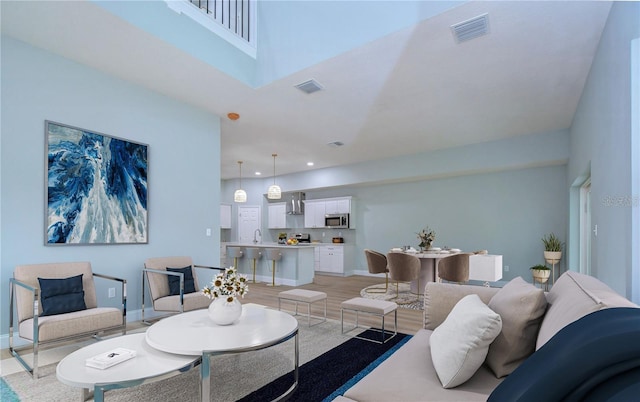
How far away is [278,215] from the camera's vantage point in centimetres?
1079

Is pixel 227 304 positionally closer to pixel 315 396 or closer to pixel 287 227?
Answer: pixel 315 396

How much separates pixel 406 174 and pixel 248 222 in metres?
5.79

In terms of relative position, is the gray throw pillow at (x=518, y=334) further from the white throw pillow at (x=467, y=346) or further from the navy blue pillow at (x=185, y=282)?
the navy blue pillow at (x=185, y=282)

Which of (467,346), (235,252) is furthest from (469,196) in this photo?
(467,346)

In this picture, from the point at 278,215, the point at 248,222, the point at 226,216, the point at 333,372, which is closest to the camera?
the point at 333,372

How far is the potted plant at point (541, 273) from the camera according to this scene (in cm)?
607

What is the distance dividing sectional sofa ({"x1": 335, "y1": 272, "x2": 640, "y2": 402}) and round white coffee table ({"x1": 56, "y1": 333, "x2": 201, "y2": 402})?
105 centimetres

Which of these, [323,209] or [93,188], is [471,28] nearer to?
[93,188]

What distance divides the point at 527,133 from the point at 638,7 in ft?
14.7

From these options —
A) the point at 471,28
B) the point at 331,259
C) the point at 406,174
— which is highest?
the point at 471,28

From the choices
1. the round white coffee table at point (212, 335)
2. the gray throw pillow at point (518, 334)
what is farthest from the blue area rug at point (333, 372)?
the gray throw pillow at point (518, 334)

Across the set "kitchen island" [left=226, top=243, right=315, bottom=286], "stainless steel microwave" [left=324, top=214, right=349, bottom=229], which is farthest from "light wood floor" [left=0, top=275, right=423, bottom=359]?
"stainless steel microwave" [left=324, top=214, right=349, bottom=229]

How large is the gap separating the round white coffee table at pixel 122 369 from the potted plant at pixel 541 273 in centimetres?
628

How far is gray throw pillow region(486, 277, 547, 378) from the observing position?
1.57m
